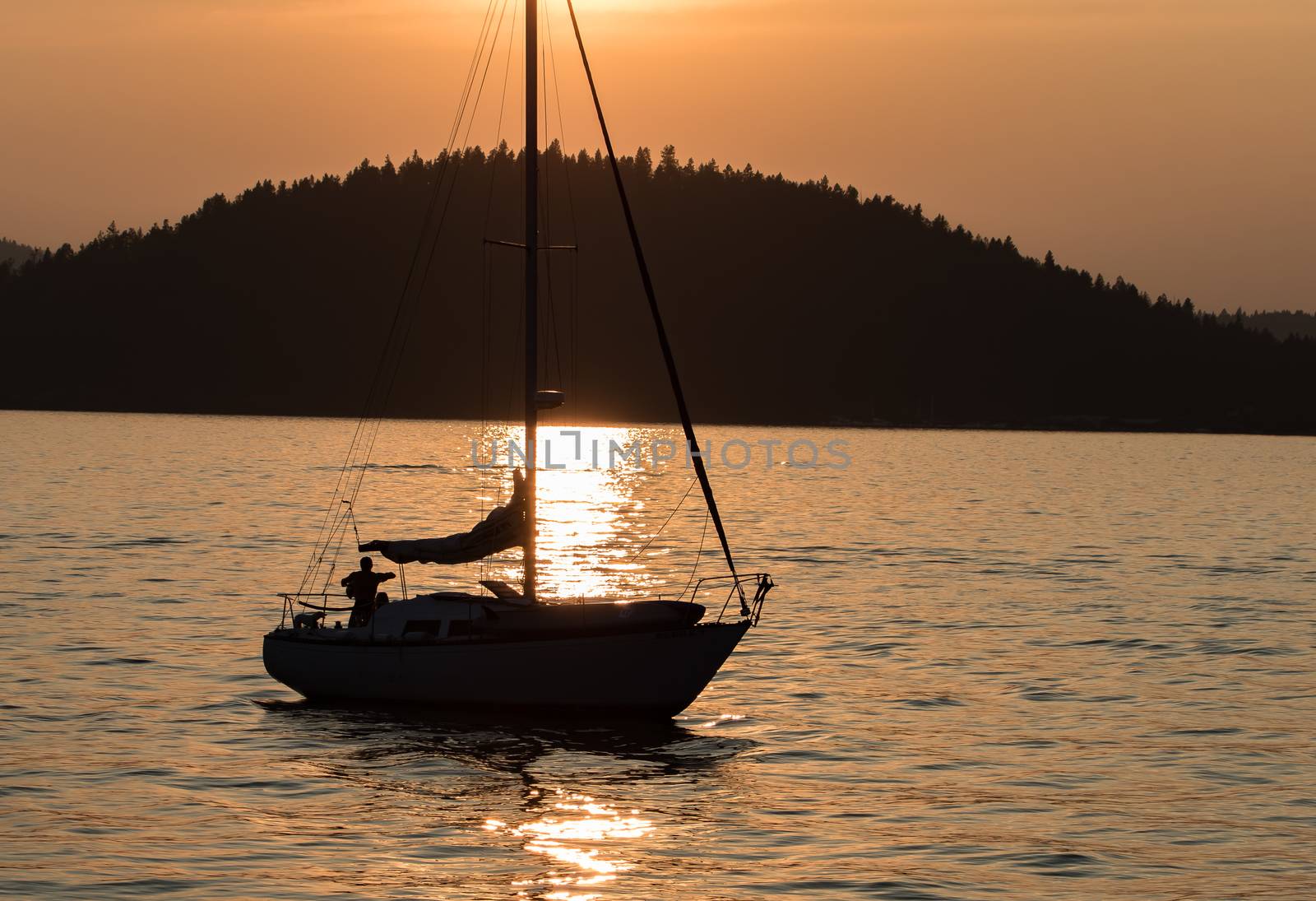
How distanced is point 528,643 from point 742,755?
13.9ft

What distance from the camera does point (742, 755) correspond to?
1075 inches

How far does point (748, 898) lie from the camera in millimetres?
19062

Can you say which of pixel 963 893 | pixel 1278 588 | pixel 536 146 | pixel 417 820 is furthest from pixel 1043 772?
pixel 1278 588

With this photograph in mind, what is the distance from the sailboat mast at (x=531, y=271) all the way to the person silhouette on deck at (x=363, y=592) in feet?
9.05

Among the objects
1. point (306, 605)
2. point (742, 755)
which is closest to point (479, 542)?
point (306, 605)

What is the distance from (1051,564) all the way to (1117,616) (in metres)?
18.4

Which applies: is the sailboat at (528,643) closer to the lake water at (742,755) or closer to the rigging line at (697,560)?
Result: the lake water at (742,755)

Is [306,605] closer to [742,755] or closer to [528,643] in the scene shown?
[528,643]

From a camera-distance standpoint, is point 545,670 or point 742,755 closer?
point 742,755

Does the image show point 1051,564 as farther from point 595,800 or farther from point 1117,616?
point 595,800

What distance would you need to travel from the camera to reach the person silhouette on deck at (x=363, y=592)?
2981cm

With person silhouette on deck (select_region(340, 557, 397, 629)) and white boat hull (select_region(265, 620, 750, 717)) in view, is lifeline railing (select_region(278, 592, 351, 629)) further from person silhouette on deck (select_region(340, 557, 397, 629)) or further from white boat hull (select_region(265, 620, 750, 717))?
white boat hull (select_region(265, 620, 750, 717))

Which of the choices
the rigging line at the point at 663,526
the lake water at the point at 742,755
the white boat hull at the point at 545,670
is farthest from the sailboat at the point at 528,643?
the rigging line at the point at 663,526

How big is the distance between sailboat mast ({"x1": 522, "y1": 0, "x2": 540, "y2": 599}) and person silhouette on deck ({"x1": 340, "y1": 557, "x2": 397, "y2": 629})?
2.76 metres
